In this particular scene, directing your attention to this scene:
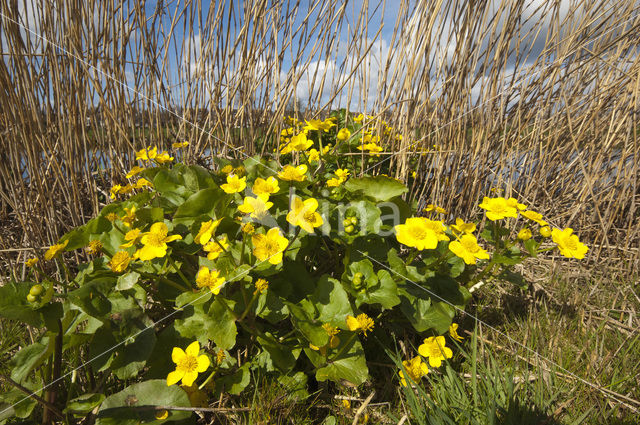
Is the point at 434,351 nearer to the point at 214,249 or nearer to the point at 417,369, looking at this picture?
the point at 417,369

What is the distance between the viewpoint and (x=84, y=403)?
0.99 meters

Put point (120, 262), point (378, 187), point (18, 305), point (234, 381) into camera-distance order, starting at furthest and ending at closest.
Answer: point (378, 187) → point (234, 381) → point (120, 262) → point (18, 305)

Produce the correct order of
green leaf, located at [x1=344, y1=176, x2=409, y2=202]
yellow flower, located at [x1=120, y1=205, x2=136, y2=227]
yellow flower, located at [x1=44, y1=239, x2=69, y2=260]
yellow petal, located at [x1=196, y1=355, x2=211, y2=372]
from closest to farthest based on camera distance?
yellow petal, located at [x1=196, y1=355, x2=211, y2=372]
yellow flower, located at [x1=44, y1=239, x2=69, y2=260]
yellow flower, located at [x1=120, y1=205, x2=136, y2=227]
green leaf, located at [x1=344, y1=176, x2=409, y2=202]

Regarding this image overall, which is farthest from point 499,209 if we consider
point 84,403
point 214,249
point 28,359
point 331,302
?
point 28,359

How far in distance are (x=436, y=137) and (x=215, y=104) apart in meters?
1.22

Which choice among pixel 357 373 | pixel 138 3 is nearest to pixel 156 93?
pixel 138 3

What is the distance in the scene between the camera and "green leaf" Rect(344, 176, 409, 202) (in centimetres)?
137

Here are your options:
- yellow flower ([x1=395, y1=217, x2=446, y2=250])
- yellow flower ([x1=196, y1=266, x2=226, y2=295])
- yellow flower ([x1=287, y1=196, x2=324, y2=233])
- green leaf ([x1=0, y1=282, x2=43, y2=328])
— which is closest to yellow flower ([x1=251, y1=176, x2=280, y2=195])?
yellow flower ([x1=287, y1=196, x2=324, y2=233])

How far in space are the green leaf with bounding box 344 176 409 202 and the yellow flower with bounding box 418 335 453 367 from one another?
522 millimetres

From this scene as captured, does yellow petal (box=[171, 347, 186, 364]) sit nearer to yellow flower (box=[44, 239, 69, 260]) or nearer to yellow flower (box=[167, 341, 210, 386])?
yellow flower (box=[167, 341, 210, 386])

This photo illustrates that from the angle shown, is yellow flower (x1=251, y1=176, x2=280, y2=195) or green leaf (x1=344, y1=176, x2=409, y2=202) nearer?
yellow flower (x1=251, y1=176, x2=280, y2=195)

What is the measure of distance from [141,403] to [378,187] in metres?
1.03

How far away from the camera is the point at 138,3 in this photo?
1758mm

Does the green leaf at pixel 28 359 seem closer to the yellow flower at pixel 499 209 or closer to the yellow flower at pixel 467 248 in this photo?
the yellow flower at pixel 467 248
